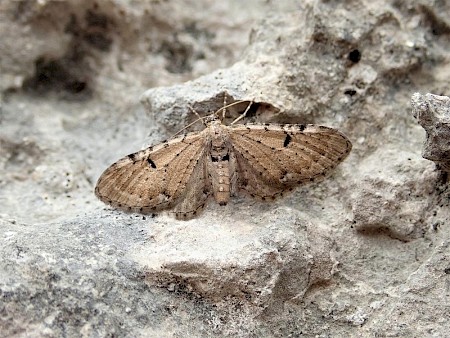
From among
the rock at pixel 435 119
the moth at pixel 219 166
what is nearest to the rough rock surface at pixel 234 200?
the moth at pixel 219 166

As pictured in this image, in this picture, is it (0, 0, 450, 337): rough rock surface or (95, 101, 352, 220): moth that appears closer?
(0, 0, 450, 337): rough rock surface

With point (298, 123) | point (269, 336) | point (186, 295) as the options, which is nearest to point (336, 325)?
point (269, 336)

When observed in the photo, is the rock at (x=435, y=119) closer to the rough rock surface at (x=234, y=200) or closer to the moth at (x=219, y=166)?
the rough rock surface at (x=234, y=200)

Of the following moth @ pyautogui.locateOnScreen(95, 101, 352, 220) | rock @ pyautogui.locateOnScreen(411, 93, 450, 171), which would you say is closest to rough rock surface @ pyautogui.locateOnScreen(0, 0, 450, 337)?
moth @ pyautogui.locateOnScreen(95, 101, 352, 220)

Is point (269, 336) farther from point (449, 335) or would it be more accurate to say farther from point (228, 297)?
→ point (449, 335)

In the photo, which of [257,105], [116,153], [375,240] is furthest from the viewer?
[116,153]

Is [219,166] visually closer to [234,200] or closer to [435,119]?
[234,200]

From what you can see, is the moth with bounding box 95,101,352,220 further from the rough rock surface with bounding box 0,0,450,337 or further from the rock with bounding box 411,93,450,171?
the rock with bounding box 411,93,450,171
